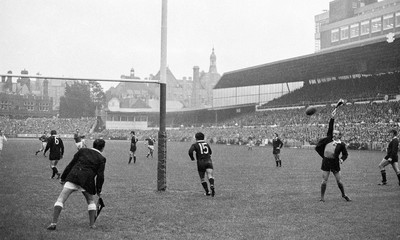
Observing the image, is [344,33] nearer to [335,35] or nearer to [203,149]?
[335,35]

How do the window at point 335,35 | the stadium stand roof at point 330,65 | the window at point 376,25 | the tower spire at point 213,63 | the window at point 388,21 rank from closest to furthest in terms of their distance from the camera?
the stadium stand roof at point 330,65 < the window at point 388,21 < the window at point 376,25 < the window at point 335,35 < the tower spire at point 213,63

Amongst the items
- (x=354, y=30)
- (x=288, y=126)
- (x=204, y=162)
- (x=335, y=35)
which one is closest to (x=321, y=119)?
(x=288, y=126)

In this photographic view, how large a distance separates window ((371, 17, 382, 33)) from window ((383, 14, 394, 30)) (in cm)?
98

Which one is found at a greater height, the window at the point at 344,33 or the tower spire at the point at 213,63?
the tower spire at the point at 213,63

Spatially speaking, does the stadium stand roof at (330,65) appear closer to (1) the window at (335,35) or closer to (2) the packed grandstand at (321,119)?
(2) the packed grandstand at (321,119)

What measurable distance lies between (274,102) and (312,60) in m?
10.8

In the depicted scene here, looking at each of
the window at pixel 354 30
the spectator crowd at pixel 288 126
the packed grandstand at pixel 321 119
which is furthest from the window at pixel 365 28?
the spectator crowd at pixel 288 126

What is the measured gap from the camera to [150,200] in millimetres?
11469

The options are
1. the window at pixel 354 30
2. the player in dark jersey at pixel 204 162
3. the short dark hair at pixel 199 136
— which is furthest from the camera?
the window at pixel 354 30

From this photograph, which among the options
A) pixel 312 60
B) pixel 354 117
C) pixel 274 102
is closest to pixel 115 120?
pixel 274 102

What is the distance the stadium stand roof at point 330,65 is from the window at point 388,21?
1888 centimetres

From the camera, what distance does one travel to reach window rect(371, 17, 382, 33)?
70.1 m

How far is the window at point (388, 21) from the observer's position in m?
67.2

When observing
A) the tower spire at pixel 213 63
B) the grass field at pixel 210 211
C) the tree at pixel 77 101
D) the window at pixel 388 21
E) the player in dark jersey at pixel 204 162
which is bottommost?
the grass field at pixel 210 211
